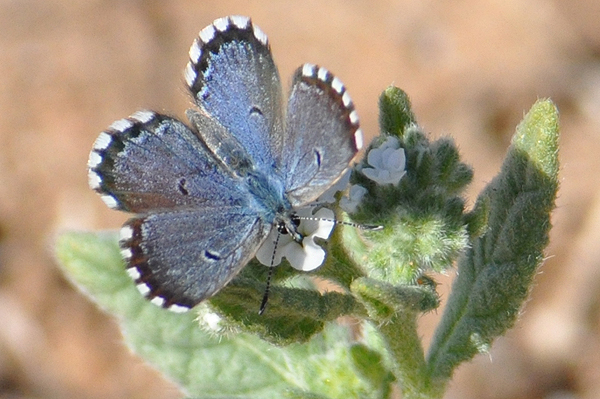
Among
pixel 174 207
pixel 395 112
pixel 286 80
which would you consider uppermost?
pixel 286 80

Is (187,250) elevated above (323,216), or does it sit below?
below

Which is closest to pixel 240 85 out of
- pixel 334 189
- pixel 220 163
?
pixel 220 163

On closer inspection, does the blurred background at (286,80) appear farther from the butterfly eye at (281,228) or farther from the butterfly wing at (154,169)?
the butterfly eye at (281,228)

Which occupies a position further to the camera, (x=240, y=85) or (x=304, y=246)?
(x=240, y=85)

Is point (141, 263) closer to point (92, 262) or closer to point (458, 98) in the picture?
point (92, 262)

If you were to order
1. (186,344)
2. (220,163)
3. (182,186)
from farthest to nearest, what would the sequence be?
(186,344)
(220,163)
(182,186)

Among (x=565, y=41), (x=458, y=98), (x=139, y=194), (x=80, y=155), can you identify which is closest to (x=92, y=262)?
(x=139, y=194)

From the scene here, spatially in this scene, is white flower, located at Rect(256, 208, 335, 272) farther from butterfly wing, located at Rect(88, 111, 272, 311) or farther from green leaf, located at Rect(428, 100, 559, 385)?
green leaf, located at Rect(428, 100, 559, 385)

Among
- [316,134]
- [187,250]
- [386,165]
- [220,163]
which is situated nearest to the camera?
[187,250]

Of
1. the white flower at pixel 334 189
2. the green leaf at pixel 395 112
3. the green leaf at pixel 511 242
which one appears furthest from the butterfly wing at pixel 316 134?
the green leaf at pixel 511 242

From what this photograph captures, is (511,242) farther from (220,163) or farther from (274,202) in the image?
(220,163)
